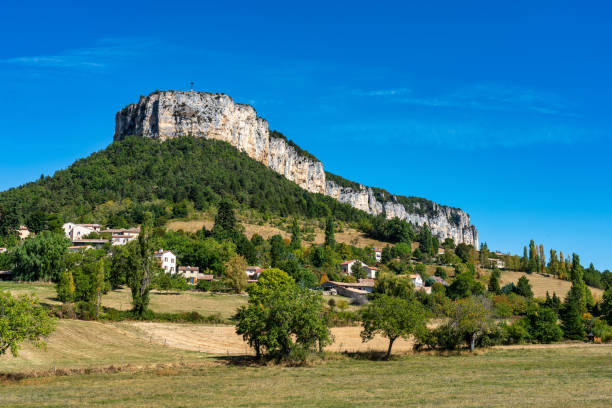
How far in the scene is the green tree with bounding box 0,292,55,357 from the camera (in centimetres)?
3017

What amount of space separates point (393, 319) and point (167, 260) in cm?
6920

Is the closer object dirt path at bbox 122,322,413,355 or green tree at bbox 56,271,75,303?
dirt path at bbox 122,322,413,355

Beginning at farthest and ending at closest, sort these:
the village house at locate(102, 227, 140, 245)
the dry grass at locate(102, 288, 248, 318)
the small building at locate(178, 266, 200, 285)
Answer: the village house at locate(102, 227, 140, 245) → the small building at locate(178, 266, 200, 285) → the dry grass at locate(102, 288, 248, 318)

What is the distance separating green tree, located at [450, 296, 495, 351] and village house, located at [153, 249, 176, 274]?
2650 inches

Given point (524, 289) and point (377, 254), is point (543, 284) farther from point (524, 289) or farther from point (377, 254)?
point (377, 254)

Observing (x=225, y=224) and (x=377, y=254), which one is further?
(x=377, y=254)

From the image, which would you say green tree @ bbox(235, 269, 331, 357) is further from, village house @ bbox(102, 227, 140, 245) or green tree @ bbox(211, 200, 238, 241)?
village house @ bbox(102, 227, 140, 245)

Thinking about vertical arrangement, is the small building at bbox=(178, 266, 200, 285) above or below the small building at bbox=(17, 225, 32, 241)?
below

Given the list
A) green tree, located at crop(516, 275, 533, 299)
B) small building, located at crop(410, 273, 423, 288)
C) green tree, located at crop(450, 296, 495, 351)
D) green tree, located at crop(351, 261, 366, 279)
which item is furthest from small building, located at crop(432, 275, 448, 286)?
green tree, located at crop(450, 296, 495, 351)

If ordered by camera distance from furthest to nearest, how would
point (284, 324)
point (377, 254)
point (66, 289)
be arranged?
point (377, 254) → point (66, 289) → point (284, 324)

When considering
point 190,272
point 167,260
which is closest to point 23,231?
point 167,260

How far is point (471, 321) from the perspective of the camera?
48062 mm

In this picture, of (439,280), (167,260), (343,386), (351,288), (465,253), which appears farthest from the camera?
(465,253)

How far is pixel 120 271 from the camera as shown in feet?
250
